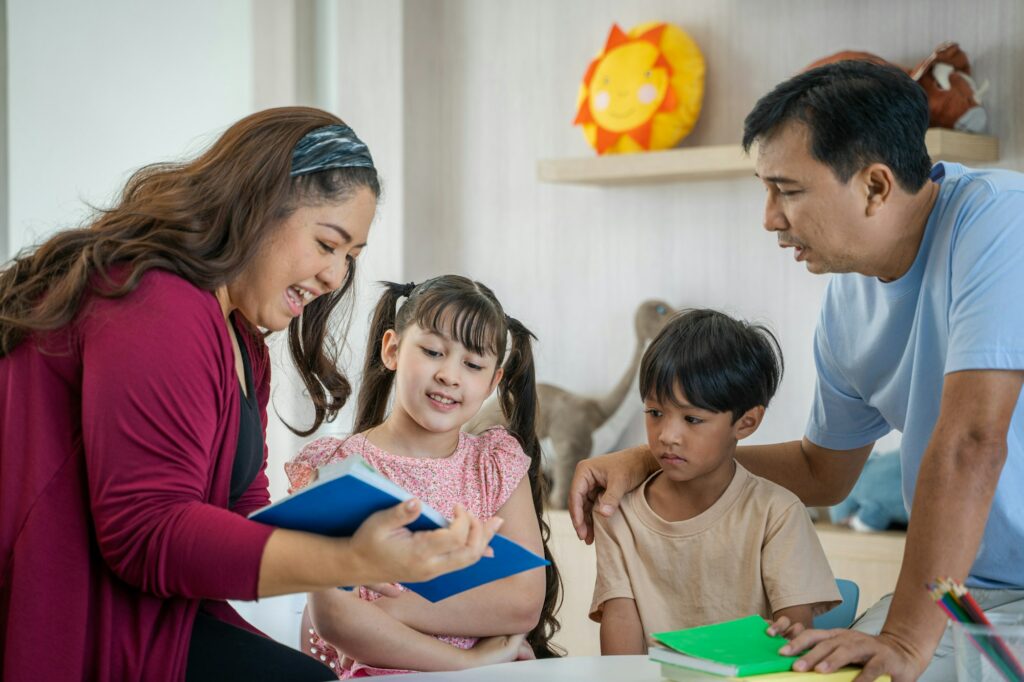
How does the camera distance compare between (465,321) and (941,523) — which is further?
(465,321)

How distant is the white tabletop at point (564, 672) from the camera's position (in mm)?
1333

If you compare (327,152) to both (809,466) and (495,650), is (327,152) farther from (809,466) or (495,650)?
(809,466)

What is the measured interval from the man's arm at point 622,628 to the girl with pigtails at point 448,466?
4.3 inches

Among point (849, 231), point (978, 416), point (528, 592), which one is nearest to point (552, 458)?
point (528, 592)

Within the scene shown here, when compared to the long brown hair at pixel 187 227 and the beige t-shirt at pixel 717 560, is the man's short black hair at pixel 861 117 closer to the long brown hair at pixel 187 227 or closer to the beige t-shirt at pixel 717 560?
the beige t-shirt at pixel 717 560

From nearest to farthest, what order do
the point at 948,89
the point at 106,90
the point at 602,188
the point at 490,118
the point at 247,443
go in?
the point at 247,443
the point at 948,89
the point at 602,188
the point at 490,118
the point at 106,90

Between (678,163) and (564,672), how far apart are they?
71.0 inches

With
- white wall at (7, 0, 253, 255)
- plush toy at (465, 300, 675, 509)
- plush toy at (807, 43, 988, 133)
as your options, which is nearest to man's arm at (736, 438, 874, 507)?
plush toy at (807, 43, 988, 133)

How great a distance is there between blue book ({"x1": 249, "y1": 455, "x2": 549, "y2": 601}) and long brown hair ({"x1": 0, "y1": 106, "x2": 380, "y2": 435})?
0.98 feet

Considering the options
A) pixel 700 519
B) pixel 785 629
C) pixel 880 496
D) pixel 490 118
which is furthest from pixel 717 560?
pixel 490 118

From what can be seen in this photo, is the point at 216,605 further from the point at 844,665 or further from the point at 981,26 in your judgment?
the point at 981,26

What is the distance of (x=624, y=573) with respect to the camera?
1723 mm

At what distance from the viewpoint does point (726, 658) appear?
120 cm

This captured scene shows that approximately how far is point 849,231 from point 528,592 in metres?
0.68
